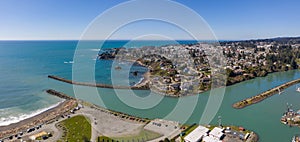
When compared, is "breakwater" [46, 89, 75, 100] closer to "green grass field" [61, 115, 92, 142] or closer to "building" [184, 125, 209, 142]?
"green grass field" [61, 115, 92, 142]

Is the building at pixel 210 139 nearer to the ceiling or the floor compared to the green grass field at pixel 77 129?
nearer to the ceiling

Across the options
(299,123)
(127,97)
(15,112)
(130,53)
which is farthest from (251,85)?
(130,53)

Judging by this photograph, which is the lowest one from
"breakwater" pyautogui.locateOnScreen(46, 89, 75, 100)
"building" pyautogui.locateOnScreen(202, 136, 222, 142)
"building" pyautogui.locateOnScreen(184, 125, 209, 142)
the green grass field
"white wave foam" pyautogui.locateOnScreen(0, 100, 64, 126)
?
"white wave foam" pyautogui.locateOnScreen(0, 100, 64, 126)

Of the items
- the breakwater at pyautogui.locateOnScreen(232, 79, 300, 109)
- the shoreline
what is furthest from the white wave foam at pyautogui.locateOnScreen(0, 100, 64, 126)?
the breakwater at pyautogui.locateOnScreen(232, 79, 300, 109)

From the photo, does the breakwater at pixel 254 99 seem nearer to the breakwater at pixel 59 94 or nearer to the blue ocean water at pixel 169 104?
the blue ocean water at pixel 169 104

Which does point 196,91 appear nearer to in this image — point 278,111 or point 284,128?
point 278,111

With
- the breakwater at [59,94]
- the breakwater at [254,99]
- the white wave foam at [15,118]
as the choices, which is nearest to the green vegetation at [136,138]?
the white wave foam at [15,118]

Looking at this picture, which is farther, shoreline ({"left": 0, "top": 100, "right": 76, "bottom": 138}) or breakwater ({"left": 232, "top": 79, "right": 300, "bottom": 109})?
breakwater ({"left": 232, "top": 79, "right": 300, "bottom": 109})

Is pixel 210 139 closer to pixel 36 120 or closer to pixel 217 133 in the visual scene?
pixel 217 133
